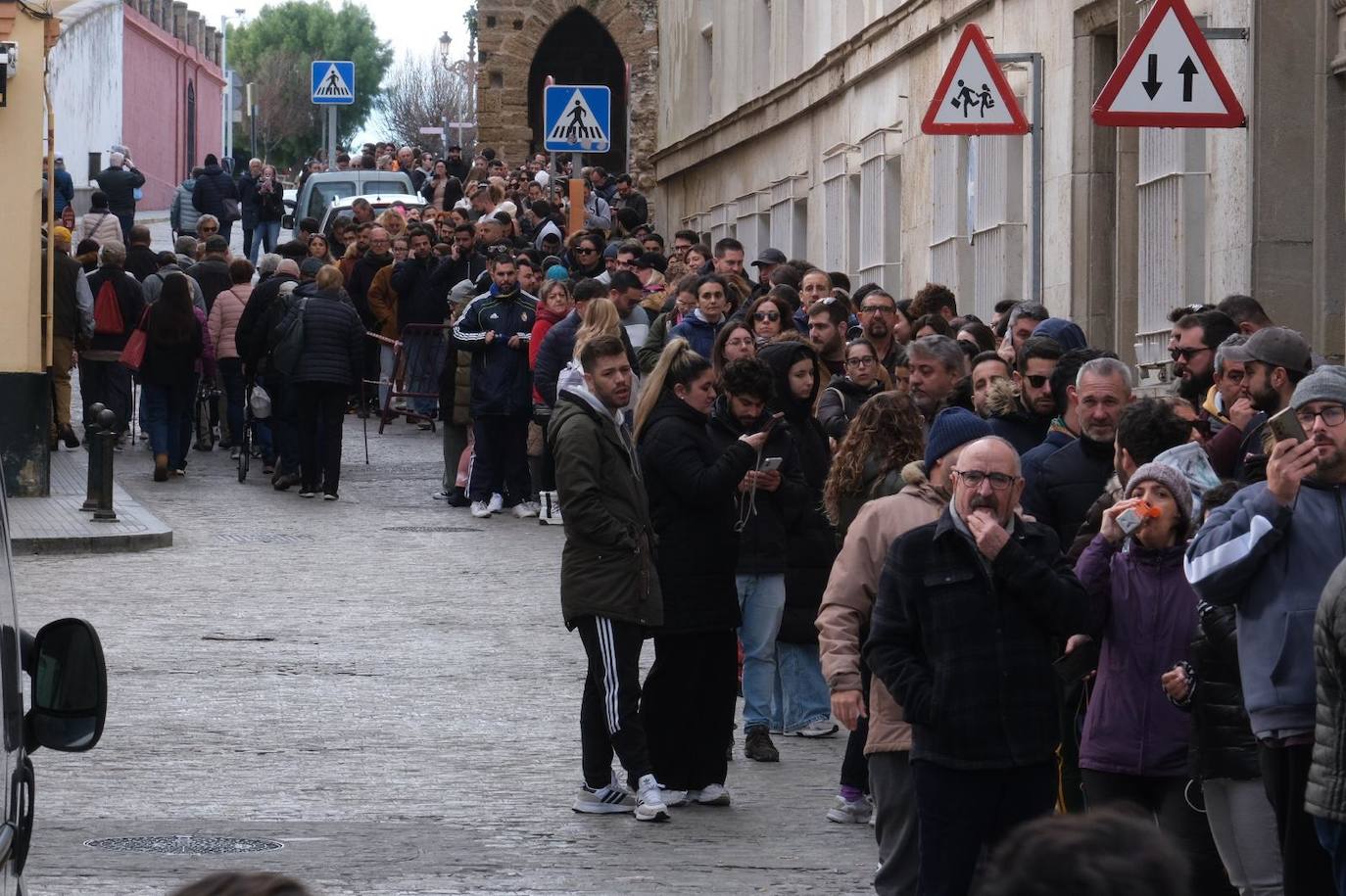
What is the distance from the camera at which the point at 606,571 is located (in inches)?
383

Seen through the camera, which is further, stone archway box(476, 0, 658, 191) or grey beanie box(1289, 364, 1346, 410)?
stone archway box(476, 0, 658, 191)

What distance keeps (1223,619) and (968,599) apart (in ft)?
2.33

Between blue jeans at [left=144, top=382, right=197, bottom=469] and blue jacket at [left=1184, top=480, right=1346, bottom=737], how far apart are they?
54.7 feet

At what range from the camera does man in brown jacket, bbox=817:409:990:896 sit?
768 cm

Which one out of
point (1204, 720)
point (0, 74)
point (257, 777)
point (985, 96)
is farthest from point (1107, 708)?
point (0, 74)

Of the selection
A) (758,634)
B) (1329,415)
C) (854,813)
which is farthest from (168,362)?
(1329,415)

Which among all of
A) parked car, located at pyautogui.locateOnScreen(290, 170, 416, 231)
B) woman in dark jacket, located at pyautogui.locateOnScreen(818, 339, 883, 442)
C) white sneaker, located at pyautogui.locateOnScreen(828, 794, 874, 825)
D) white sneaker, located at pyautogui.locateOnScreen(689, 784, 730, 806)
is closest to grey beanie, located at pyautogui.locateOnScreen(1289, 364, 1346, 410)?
white sneaker, located at pyautogui.locateOnScreen(828, 794, 874, 825)

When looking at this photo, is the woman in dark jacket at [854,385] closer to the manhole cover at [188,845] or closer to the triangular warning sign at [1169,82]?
the triangular warning sign at [1169,82]

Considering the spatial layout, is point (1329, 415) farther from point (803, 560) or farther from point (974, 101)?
point (974, 101)

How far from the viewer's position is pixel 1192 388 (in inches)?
393

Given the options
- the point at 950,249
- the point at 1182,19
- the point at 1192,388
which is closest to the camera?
the point at 1192,388

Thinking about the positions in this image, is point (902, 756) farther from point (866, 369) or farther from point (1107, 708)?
point (866, 369)

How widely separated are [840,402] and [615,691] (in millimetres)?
3008

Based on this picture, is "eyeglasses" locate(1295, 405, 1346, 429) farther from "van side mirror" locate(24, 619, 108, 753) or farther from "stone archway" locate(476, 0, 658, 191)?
"stone archway" locate(476, 0, 658, 191)
